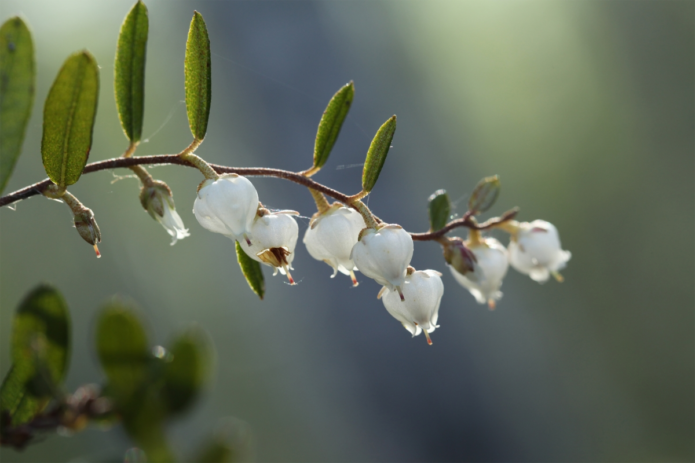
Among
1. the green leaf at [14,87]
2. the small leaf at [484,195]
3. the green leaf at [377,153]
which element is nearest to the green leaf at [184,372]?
the green leaf at [14,87]

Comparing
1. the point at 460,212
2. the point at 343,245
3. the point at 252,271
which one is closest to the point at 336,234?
the point at 343,245

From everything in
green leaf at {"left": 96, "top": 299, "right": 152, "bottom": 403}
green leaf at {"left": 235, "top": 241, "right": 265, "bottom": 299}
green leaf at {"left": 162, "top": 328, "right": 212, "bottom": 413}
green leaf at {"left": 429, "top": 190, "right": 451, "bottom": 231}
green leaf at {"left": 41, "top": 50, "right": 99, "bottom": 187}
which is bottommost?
green leaf at {"left": 429, "top": 190, "right": 451, "bottom": 231}

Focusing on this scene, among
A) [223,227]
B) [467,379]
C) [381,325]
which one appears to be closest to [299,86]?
[381,325]

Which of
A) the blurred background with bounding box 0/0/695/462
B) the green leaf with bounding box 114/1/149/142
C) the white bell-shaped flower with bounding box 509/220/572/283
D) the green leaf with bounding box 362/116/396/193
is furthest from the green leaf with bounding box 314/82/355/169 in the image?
the blurred background with bounding box 0/0/695/462

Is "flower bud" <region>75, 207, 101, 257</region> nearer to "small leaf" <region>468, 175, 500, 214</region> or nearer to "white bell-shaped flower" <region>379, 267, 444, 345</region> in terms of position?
"white bell-shaped flower" <region>379, 267, 444, 345</region>

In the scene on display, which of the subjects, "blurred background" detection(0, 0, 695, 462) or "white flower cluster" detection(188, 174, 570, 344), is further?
"blurred background" detection(0, 0, 695, 462)

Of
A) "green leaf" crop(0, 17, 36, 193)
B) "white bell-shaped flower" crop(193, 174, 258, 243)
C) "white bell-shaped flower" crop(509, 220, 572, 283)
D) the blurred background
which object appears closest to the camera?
"green leaf" crop(0, 17, 36, 193)

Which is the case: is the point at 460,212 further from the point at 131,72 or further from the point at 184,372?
the point at 184,372
